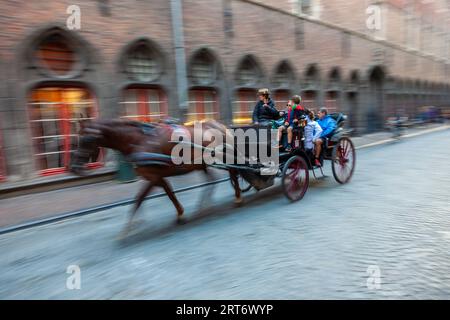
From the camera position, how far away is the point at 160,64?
9.59 metres

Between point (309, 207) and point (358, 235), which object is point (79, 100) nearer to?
point (309, 207)

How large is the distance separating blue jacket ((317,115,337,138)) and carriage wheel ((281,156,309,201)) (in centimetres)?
105

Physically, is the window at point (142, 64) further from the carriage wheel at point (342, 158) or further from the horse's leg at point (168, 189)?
the carriage wheel at point (342, 158)

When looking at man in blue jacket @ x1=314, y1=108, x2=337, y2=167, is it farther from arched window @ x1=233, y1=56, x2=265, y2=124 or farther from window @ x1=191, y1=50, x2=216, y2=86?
arched window @ x1=233, y1=56, x2=265, y2=124

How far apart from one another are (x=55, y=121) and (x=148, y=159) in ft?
15.9

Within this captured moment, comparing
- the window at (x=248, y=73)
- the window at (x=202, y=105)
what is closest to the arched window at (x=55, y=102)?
the window at (x=202, y=105)

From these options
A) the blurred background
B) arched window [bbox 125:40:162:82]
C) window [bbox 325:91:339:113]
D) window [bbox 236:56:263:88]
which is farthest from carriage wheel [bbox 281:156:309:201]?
window [bbox 325:91:339:113]

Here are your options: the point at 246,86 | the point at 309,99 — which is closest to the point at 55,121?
the point at 246,86

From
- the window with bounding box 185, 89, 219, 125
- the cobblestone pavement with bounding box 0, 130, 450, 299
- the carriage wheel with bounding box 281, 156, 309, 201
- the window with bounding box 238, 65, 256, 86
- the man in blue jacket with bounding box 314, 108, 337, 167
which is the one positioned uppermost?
the window with bounding box 238, 65, 256, 86

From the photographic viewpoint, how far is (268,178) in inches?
221

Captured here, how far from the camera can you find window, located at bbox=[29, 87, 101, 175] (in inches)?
299

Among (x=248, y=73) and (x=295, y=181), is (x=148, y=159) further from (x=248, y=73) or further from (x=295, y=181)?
(x=248, y=73)

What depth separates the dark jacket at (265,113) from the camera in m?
5.97
